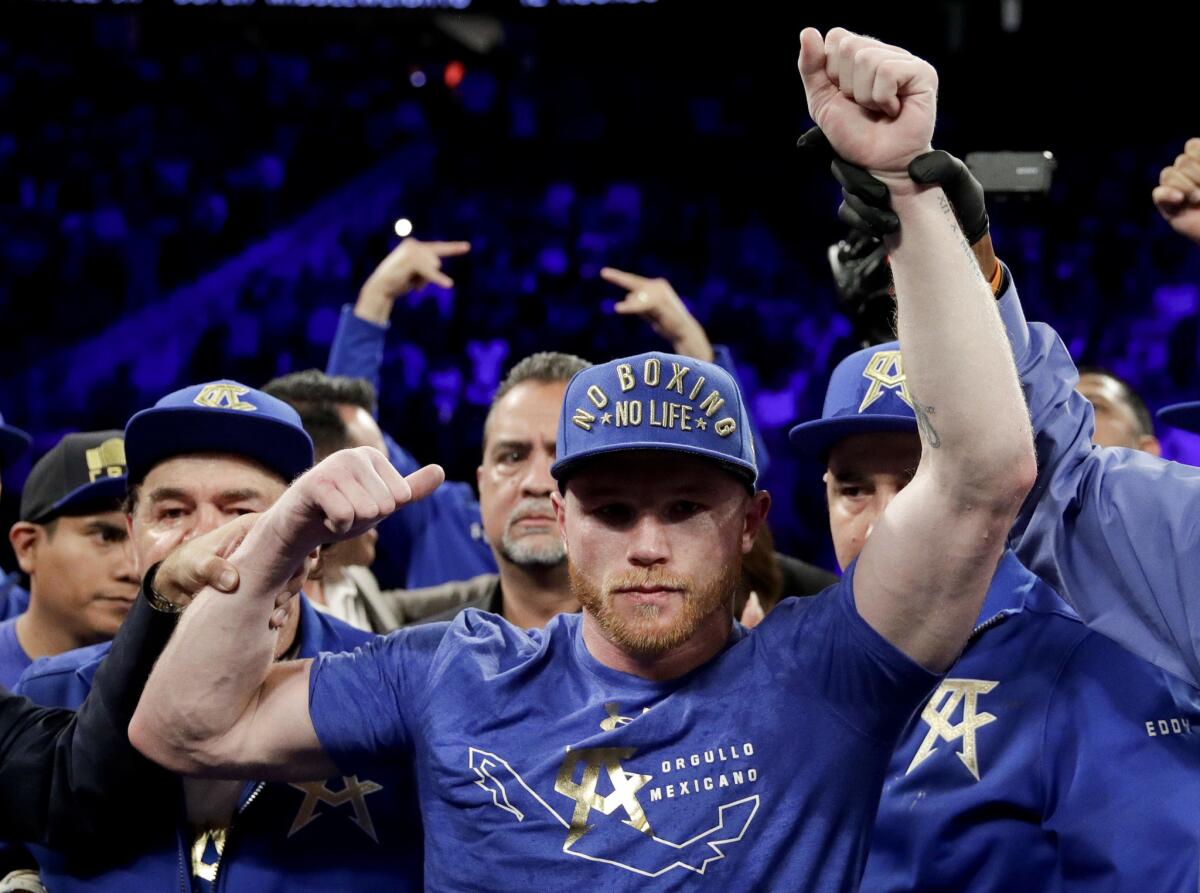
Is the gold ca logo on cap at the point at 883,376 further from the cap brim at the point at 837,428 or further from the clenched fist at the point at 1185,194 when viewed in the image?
the clenched fist at the point at 1185,194

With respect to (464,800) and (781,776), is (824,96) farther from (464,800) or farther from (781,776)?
(464,800)

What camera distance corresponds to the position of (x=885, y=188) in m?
1.24

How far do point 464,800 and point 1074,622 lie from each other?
0.74 metres

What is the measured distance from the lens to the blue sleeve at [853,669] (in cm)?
127

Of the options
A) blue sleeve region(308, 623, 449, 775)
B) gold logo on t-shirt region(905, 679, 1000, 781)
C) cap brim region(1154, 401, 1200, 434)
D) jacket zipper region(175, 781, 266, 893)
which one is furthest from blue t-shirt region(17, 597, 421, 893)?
cap brim region(1154, 401, 1200, 434)

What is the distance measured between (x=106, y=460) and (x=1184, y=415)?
1.63 metres

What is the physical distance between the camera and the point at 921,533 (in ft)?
4.02

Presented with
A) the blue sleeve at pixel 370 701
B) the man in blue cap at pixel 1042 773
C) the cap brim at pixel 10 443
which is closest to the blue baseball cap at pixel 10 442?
the cap brim at pixel 10 443

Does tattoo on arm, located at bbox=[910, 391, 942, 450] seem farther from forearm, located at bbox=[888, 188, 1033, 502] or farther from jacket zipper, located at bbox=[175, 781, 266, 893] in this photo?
jacket zipper, located at bbox=[175, 781, 266, 893]

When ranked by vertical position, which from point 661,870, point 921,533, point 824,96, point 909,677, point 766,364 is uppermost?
point 824,96

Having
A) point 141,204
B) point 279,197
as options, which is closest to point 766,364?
point 279,197

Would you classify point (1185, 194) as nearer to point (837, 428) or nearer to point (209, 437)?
point (837, 428)

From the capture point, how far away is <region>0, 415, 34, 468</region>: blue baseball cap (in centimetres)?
224

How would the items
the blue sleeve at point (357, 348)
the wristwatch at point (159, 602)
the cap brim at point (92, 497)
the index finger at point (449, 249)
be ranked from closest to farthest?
the wristwatch at point (159, 602)
the cap brim at point (92, 497)
the index finger at point (449, 249)
the blue sleeve at point (357, 348)
